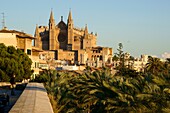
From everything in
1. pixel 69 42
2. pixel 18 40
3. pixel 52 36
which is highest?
pixel 52 36

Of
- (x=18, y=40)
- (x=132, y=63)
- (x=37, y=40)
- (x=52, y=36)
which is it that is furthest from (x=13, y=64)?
(x=52, y=36)

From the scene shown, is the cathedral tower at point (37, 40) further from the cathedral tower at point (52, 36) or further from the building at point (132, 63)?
the building at point (132, 63)

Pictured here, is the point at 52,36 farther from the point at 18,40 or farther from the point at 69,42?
the point at 18,40

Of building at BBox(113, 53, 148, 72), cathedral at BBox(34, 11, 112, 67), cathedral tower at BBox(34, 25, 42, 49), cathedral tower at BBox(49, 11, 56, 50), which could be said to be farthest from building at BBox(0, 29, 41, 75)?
cathedral tower at BBox(49, 11, 56, 50)

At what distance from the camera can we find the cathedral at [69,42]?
132 meters

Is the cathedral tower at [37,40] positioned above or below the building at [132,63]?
above

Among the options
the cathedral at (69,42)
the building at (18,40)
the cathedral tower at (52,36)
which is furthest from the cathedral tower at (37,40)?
the building at (18,40)

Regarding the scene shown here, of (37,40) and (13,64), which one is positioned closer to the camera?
(13,64)

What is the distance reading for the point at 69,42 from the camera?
138 metres

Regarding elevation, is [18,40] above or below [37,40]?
below

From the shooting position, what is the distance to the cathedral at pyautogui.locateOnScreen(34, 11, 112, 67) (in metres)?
132

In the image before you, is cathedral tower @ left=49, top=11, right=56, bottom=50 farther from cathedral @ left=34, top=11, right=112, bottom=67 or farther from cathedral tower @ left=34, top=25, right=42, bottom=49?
cathedral tower @ left=34, top=25, right=42, bottom=49

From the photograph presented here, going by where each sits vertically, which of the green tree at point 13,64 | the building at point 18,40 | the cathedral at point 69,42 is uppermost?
the cathedral at point 69,42

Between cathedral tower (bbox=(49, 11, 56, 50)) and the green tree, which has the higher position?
cathedral tower (bbox=(49, 11, 56, 50))
